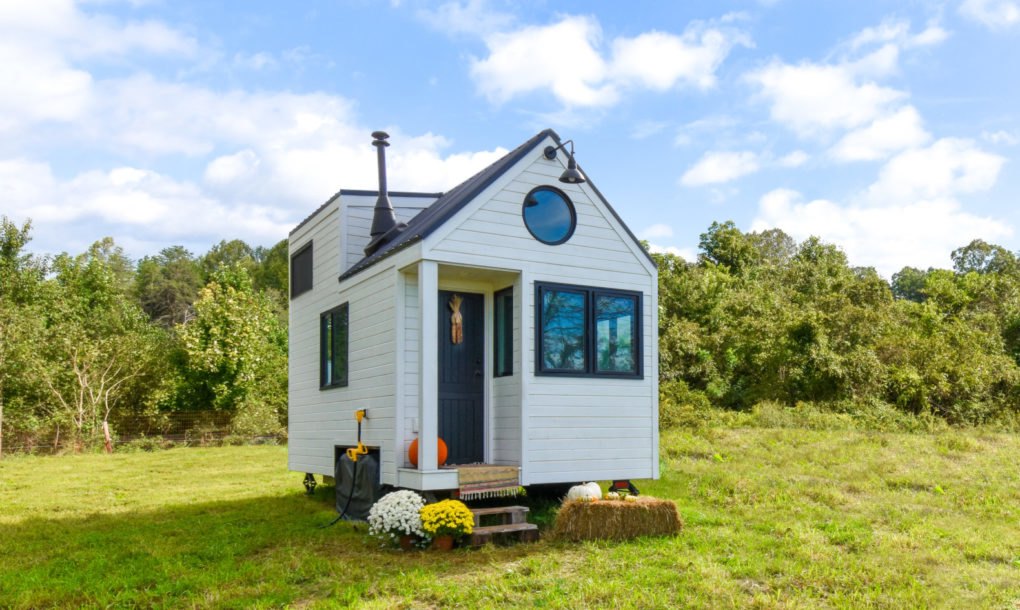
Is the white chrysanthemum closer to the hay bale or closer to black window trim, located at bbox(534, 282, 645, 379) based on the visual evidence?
the hay bale

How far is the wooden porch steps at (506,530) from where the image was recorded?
25.0 feet

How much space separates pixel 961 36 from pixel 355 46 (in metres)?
8.84

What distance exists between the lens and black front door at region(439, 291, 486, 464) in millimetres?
9117

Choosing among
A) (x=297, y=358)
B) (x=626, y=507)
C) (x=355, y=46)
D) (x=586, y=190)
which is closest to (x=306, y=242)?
(x=297, y=358)

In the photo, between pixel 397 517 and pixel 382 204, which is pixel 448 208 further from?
pixel 397 517

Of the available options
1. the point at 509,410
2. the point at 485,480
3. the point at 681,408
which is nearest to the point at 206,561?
the point at 485,480

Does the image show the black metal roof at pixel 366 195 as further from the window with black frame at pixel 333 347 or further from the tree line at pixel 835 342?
the tree line at pixel 835 342

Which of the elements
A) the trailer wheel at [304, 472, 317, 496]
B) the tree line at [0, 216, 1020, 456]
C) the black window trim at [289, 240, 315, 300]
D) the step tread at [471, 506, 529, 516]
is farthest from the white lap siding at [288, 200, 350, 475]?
the tree line at [0, 216, 1020, 456]

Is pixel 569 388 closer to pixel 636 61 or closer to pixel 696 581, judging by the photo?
pixel 696 581

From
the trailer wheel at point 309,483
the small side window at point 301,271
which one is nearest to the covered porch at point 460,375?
the small side window at point 301,271

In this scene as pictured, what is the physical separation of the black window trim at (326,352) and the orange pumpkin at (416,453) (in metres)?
1.96

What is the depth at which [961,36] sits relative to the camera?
12039mm

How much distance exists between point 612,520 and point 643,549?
1.59 feet

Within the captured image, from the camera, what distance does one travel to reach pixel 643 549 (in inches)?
284
